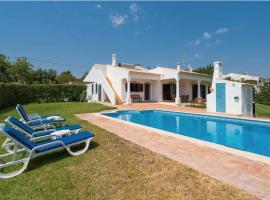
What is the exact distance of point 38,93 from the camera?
21297 mm

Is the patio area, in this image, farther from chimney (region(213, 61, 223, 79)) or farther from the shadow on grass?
chimney (region(213, 61, 223, 79))

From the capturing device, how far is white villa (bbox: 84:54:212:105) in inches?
861

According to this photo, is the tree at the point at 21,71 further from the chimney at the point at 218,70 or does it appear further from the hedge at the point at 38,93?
the chimney at the point at 218,70

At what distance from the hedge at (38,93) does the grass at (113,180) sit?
1605 centimetres

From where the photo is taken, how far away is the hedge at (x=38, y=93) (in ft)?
59.0

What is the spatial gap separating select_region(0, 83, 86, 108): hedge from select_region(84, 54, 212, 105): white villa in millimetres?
2031

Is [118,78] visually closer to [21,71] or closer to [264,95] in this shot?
[264,95]

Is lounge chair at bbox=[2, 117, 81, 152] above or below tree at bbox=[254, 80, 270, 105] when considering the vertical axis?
below

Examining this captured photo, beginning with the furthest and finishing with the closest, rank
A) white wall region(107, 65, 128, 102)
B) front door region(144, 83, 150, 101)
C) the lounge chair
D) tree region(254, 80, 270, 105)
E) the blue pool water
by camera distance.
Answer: front door region(144, 83, 150, 101)
tree region(254, 80, 270, 105)
white wall region(107, 65, 128, 102)
the blue pool water
the lounge chair

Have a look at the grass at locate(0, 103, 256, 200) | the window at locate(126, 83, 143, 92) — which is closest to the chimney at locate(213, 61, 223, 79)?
the window at locate(126, 83, 143, 92)

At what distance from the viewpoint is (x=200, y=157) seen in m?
4.63

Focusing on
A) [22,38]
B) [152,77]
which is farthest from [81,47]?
[152,77]

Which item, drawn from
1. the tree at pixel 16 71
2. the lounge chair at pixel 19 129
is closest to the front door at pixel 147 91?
the tree at pixel 16 71

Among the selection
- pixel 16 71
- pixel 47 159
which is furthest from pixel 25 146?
pixel 16 71
